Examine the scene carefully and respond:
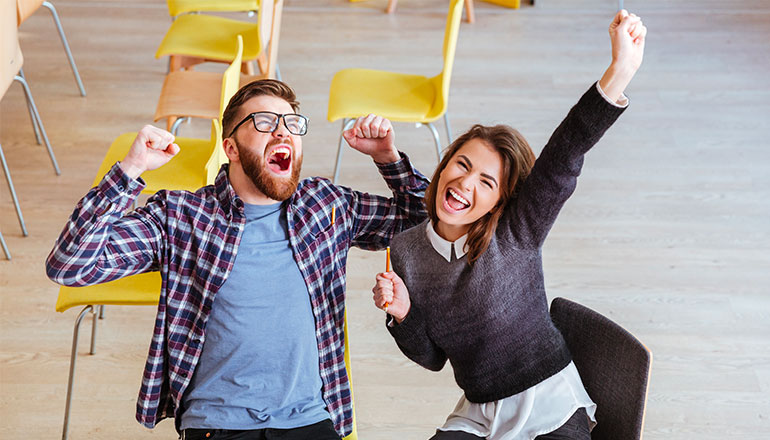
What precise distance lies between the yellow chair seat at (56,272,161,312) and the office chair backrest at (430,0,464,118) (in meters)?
1.35

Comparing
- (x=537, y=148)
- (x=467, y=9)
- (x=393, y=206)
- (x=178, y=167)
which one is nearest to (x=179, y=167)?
(x=178, y=167)

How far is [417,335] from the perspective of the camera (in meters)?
1.84

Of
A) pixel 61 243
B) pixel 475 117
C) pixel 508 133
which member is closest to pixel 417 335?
pixel 508 133

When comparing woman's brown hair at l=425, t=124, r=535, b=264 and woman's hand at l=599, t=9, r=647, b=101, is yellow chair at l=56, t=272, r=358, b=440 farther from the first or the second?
woman's hand at l=599, t=9, r=647, b=101

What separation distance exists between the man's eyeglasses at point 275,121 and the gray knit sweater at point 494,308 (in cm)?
37

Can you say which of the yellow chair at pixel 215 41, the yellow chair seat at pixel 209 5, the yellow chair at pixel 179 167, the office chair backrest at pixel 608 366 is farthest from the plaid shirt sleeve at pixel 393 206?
the yellow chair seat at pixel 209 5

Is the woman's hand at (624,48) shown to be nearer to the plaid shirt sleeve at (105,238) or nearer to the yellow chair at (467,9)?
the plaid shirt sleeve at (105,238)

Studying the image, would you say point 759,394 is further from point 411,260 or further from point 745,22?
point 745,22

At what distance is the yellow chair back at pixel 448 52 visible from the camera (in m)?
3.03

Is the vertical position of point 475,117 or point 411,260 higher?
point 411,260

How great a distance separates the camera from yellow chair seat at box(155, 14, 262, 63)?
3.62 m

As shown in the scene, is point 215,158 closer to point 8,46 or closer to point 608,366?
point 8,46

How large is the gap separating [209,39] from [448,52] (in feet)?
4.00

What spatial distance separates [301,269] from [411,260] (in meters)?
0.26
